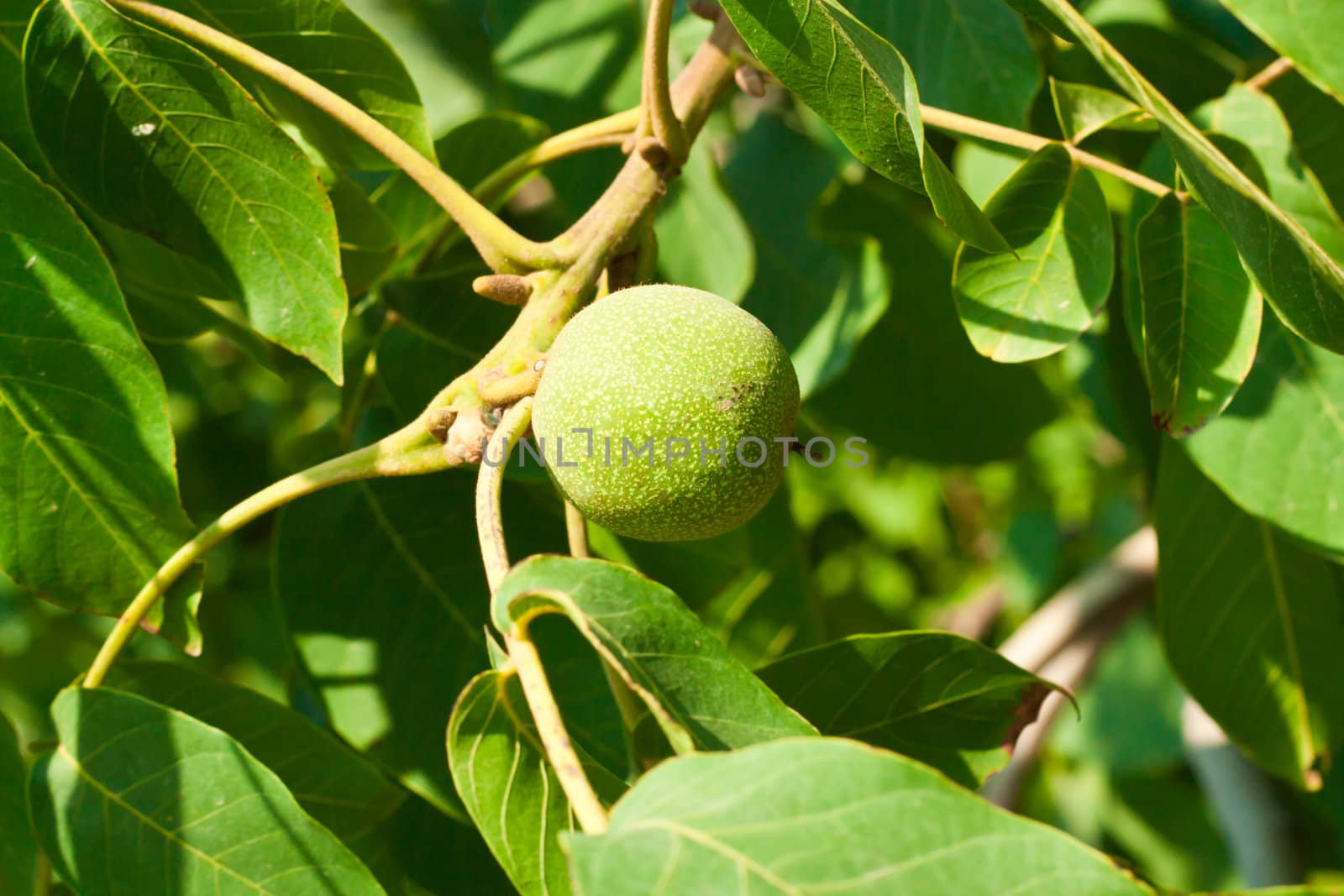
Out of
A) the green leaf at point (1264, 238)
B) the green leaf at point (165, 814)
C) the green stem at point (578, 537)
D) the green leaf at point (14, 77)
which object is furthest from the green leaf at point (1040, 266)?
the green leaf at point (14, 77)

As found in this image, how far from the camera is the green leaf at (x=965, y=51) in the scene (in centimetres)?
135

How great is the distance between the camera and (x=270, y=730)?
1.09 m

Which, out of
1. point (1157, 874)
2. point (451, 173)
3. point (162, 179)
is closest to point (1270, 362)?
point (451, 173)

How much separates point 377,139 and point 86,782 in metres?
0.59

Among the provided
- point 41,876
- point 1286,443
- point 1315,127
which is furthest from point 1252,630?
point 41,876

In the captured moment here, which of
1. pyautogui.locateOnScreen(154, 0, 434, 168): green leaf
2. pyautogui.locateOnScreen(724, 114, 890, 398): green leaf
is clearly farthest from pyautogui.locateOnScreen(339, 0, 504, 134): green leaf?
pyautogui.locateOnScreen(154, 0, 434, 168): green leaf

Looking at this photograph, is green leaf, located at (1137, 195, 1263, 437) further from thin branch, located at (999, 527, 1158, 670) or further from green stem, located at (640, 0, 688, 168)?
thin branch, located at (999, 527, 1158, 670)

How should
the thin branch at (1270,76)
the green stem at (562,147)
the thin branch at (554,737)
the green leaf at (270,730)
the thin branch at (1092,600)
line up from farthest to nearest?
1. the thin branch at (1092,600)
2. the thin branch at (1270,76)
3. the green stem at (562,147)
4. the green leaf at (270,730)
5. the thin branch at (554,737)

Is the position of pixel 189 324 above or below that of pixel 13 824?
above

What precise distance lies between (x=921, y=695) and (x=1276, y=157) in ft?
2.39

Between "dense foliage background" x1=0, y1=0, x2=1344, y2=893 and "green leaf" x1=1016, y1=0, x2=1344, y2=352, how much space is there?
16 centimetres

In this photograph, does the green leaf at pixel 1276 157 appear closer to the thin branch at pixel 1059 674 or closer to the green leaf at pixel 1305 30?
the green leaf at pixel 1305 30

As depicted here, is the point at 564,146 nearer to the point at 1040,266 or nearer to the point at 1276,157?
the point at 1040,266

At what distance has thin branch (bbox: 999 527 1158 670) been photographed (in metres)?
2.03
